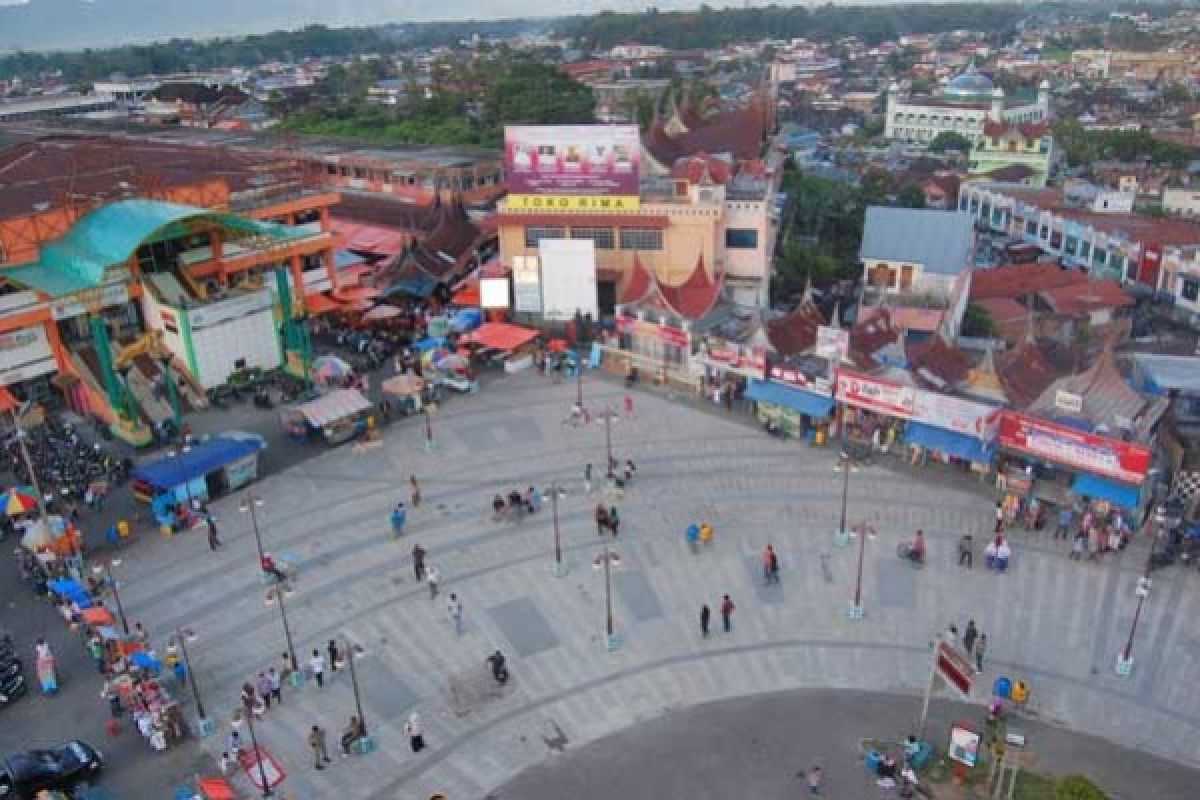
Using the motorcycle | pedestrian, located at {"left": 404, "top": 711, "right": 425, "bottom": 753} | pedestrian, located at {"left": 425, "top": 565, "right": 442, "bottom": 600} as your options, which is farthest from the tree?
pedestrian, located at {"left": 404, "top": 711, "right": 425, "bottom": 753}

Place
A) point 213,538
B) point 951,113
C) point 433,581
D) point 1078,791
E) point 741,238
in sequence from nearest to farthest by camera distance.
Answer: point 1078,791 < point 433,581 < point 213,538 < point 741,238 < point 951,113

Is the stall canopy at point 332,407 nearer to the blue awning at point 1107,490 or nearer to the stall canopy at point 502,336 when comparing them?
the stall canopy at point 502,336

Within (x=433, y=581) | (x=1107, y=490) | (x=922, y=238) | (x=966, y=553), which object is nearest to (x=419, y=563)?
(x=433, y=581)

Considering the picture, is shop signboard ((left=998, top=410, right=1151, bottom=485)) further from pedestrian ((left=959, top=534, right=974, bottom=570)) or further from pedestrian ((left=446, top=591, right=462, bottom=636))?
pedestrian ((left=446, top=591, right=462, bottom=636))

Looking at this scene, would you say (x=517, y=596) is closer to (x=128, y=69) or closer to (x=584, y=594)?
(x=584, y=594)

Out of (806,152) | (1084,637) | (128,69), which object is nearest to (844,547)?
(1084,637)

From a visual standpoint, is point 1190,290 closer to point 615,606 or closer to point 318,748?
point 615,606

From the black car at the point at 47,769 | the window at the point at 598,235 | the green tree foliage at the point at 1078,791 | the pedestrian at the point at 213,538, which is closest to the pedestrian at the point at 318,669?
the black car at the point at 47,769
